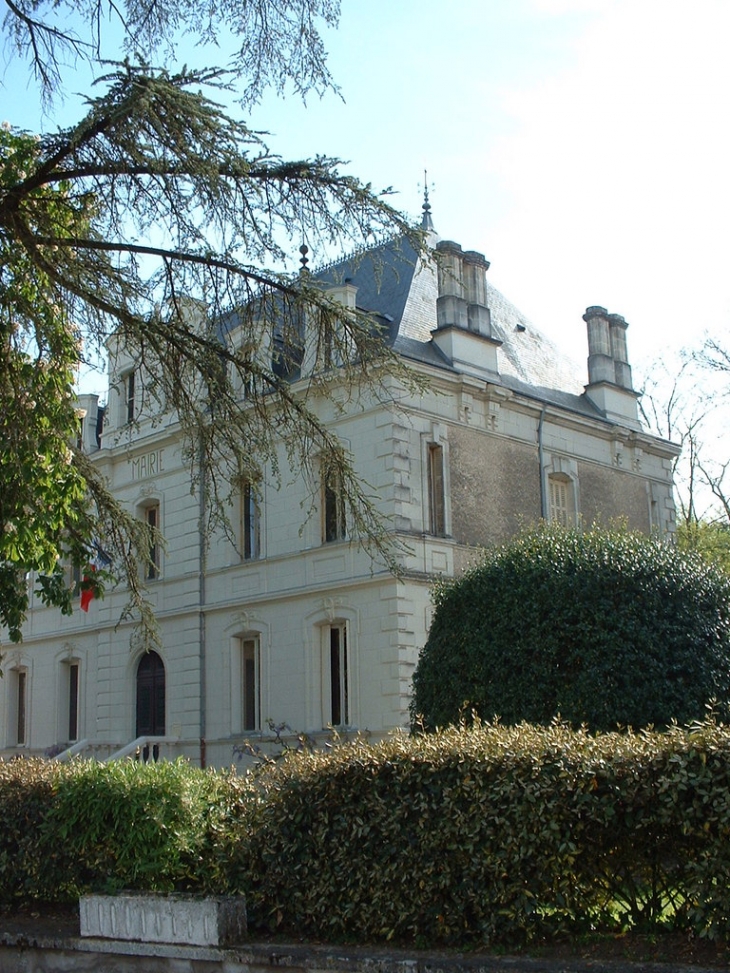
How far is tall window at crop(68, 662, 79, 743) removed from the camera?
89.7ft

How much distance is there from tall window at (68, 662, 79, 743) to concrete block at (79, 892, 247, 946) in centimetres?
2019

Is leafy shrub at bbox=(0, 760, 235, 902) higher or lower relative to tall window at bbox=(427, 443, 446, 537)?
lower

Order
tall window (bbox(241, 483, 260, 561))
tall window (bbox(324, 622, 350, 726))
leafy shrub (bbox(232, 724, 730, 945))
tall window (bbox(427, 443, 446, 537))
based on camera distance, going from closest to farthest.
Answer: leafy shrub (bbox(232, 724, 730, 945)), tall window (bbox(324, 622, 350, 726)), tall window (bbox(427, 443, 446, 537)), tall window (bbox(241, 483, 260, 561))

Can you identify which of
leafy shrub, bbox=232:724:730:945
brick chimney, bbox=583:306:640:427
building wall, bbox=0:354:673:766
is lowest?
leafy shrub, bbox=232:724:730:945

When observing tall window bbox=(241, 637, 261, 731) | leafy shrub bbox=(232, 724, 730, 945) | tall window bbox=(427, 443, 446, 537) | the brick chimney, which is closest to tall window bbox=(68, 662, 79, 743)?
tall window bbox=(241, 637, 261, 731)

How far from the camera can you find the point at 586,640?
36.8 ft

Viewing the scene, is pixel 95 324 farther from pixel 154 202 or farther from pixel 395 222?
pixel 395 222

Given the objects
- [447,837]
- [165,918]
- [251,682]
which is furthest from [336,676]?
[447,837]

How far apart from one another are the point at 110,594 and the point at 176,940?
64.0ft

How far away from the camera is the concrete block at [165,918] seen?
23.6ft

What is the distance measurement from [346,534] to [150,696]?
24.3ft

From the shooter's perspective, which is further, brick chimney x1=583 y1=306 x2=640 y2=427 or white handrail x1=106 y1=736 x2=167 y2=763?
brick chimney x1=583 y1=306 x2=640 y2=427

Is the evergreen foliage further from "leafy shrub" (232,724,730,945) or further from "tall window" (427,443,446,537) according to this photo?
"tall window" (427,443,446,537)

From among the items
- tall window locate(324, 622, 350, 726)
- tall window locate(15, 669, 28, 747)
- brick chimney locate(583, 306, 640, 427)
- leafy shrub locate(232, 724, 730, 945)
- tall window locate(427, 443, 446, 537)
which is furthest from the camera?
tall window locate(15, 669, 28, 747)
